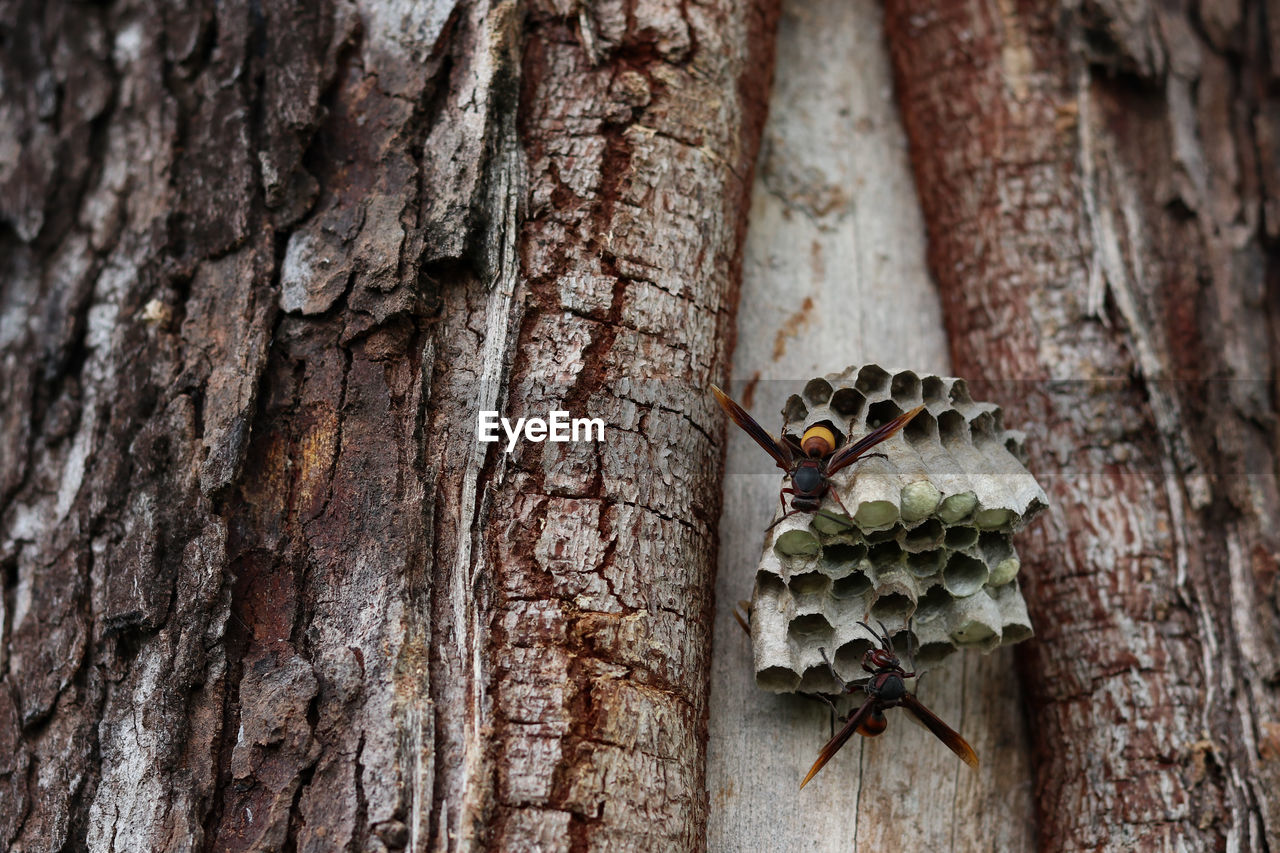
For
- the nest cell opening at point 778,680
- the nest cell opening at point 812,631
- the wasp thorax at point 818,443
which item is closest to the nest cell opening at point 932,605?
the nest cell opening at point 812,631

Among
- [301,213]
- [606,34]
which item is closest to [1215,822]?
[606,34]

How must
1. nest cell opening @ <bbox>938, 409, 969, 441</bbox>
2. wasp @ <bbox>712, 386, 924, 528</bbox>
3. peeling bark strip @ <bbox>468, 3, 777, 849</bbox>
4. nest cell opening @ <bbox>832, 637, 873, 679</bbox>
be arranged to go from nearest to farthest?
peeling bark strip @ <bbox>468, 3, 777, 849</bbox>
wasp @ <bbox>712, 386, 924, 528</bbox>
nest cell opening @ <bbox>832, 637, 873, 679</bbox>
nest cell opening @ <bbox>938, 409, 969, 441</bbox>

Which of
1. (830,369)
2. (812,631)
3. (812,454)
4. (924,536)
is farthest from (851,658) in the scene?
(830,369)

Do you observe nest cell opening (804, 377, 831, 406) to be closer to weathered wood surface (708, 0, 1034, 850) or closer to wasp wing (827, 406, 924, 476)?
wasp wing (827, 406, 924, 476)

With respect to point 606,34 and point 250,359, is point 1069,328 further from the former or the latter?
point 250,359

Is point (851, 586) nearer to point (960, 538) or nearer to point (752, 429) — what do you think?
point (960, 538)

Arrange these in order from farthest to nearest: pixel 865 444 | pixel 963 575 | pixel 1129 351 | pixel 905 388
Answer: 1. pixel 1129 351
2. pixel 905 388
3. pixel 963 575
4. pixel 865 444

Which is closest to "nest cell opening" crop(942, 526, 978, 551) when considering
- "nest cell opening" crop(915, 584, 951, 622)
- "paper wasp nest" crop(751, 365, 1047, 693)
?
"paper wasp nest" crop(751, 365, 1047, 693)
